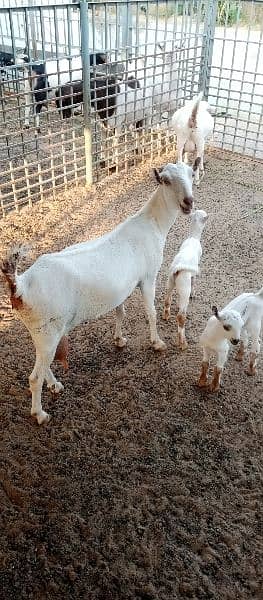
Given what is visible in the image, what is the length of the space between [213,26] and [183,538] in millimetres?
7176

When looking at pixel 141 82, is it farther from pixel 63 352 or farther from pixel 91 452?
pixel 91 452

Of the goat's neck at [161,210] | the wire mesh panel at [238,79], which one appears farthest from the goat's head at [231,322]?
the wire mesh panel at [238,79]

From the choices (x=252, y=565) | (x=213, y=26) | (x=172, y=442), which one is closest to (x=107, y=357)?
(x=172, y=442)

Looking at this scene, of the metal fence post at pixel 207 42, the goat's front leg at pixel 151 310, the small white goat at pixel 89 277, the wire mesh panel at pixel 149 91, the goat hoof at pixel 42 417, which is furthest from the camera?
the metal fence post at pixel 207 42

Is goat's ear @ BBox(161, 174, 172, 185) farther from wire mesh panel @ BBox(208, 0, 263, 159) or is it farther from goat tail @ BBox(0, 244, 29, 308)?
wire mesh panel @ BBox(208, 0, 263, 159)

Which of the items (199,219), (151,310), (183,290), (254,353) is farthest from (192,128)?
(254,353)

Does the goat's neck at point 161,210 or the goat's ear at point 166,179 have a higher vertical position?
the goat's ear at point 166,179

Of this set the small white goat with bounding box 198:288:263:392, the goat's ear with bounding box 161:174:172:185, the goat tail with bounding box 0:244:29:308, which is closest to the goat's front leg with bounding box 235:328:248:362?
the small white goat with bounding box 198:288:263:392

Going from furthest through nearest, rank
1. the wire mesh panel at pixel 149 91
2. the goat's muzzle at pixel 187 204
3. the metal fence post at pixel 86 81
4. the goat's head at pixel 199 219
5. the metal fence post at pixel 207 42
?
the metal fence post at pixel 207 42
the wire mesh panel at pixel 149 91
the metal fence post at pixel 86 81
the goat's head at pixel 199 219
the goat's muzzle at pixel 187 204

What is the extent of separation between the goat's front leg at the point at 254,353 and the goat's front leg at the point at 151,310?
69cm

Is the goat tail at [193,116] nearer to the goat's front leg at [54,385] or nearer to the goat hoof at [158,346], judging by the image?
the goat hoof at [158,346]

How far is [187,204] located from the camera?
10.6 feet

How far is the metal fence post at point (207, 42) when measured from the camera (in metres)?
6.87

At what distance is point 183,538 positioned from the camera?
8.18 ft
